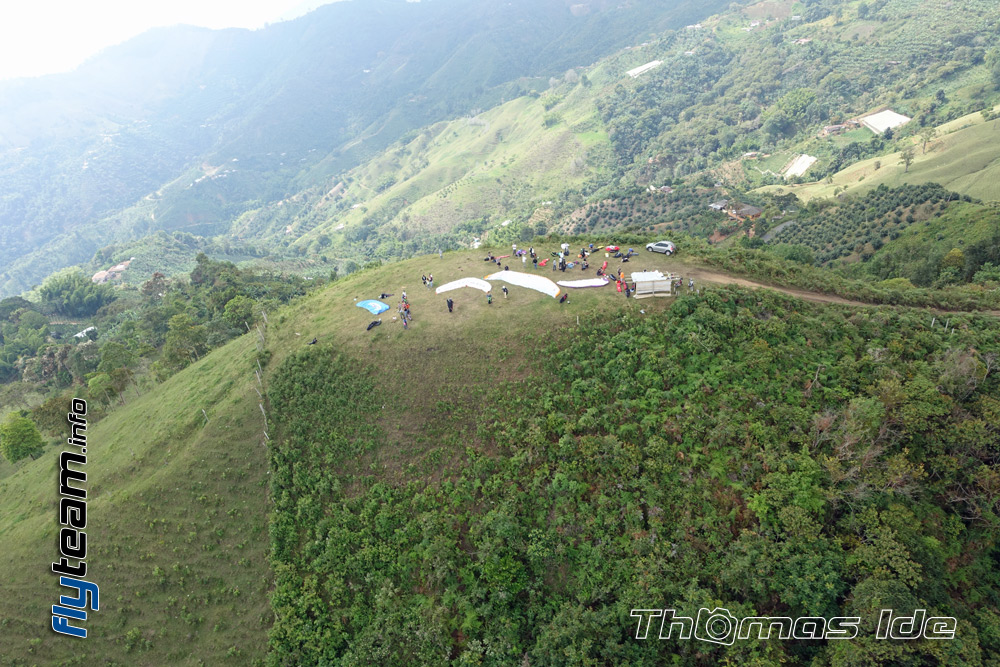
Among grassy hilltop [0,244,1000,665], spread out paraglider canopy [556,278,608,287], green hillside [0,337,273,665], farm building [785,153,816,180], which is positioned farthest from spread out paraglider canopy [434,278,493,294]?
farm building [785,153,816,180]

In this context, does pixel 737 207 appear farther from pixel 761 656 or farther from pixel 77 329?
pixel 77 329

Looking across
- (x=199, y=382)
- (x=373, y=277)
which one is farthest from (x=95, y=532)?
(x=373, y=277)

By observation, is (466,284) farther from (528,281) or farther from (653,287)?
(653,287)

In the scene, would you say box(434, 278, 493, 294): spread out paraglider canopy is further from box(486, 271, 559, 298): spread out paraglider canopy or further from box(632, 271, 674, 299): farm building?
box(632, 271, 674, 299): farm building

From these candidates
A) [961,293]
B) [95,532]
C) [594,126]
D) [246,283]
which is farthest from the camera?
[594,126]

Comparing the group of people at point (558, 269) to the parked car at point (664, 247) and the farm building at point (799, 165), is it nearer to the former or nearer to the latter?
the parked car at point (664, 247)

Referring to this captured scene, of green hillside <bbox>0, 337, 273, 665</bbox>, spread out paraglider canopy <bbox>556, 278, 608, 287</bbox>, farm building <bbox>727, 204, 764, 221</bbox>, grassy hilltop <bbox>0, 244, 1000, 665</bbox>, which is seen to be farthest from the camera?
farm building <bbox>727, 204, 764, 221</bbox>
